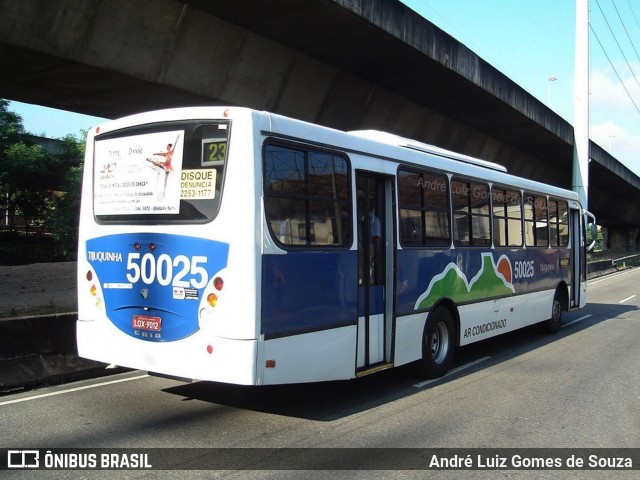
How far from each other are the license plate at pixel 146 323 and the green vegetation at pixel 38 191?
19449 millimetres

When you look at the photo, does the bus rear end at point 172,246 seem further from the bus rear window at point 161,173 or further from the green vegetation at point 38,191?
the green vegetation at point 38,191

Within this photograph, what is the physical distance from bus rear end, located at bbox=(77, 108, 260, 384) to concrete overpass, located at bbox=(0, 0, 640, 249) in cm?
304

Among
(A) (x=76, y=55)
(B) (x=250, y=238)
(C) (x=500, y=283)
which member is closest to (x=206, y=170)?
(B) (x=250, y=238)

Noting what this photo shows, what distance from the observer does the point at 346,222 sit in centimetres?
616

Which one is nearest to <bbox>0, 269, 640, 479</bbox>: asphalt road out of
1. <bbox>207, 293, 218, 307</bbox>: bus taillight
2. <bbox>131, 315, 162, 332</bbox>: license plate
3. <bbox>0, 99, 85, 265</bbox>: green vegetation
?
<bbox>131, 315, 162, 332</bbox>: license plate

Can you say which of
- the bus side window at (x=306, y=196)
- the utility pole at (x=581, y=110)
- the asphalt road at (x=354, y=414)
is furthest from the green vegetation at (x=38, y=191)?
the utility pole at (x=581, y=110)

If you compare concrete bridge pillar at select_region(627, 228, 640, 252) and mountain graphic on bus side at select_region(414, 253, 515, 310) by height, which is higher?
concrete bridge pillar at select_region(627, 228, 640, 252)

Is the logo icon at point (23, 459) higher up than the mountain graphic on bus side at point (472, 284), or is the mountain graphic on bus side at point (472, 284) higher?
the mountain graphic on bus side at point (472, 284)

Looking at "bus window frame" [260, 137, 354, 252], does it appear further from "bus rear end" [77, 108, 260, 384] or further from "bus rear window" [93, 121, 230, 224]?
"bus rear window" [93, 121, 230, 224]

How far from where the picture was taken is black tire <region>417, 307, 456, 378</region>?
7516 millimetres

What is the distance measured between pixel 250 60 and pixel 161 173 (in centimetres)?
588

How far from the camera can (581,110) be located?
23.2m

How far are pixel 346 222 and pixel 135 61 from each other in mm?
5243

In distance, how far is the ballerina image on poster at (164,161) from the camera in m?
5.61
